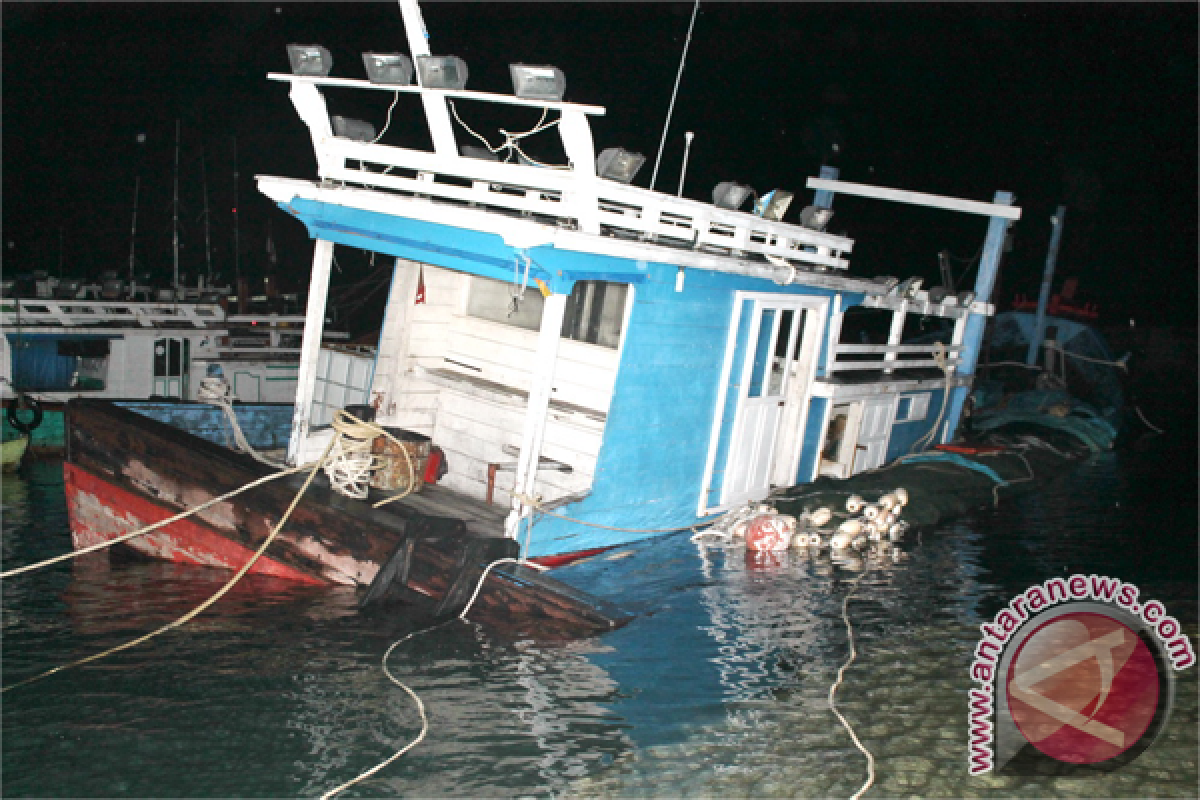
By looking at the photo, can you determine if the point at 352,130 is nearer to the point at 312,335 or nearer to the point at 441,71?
the point at 441,71

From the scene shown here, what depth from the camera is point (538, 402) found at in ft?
24.1

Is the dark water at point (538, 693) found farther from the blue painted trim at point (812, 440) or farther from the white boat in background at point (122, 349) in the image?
the white boat in background at point (122, 349)

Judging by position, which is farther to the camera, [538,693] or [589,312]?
[589,312]

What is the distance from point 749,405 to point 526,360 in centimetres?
262

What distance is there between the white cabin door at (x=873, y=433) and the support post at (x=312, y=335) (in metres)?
7.49

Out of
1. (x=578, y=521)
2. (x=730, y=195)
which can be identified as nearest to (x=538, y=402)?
(x=578, y=521)

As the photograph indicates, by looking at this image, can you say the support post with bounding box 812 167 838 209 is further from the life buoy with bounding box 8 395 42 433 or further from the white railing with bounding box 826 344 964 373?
the life buoy with bounding box 8 395 42 433

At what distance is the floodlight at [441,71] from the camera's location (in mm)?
7273

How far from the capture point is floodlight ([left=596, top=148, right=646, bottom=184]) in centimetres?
744

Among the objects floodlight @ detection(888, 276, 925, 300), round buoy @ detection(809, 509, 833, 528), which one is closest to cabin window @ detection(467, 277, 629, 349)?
round buoy @ detection(809, 509, 833, 528)

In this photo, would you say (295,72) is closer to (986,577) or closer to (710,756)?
(710,756)

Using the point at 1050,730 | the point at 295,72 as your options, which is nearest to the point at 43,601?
the point at 295,72

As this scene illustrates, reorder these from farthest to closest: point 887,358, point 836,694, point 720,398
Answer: point 887,358 → point 720,398 → point 836,694

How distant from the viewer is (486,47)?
3897cm
